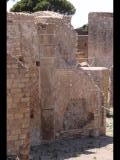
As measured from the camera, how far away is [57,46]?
50.4ft

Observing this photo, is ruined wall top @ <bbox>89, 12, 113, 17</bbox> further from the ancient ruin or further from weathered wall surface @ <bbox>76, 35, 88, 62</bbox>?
the ancient ruin

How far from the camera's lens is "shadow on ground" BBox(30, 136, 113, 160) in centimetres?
1234

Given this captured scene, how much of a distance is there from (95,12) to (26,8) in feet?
71.5

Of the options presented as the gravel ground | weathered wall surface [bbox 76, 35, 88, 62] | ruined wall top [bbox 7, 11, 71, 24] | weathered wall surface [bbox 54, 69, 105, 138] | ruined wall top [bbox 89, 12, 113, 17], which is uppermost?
ruined wall top [bbox 89, 12, 113, 17]

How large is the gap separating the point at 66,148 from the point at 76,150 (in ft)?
1.10

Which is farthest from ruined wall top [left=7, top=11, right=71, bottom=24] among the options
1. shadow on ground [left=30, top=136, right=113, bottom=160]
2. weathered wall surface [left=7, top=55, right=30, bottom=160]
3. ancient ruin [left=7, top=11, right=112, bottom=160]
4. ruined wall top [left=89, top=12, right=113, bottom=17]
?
ruined wall top [left=89, top=12, right=113, bottom=17]

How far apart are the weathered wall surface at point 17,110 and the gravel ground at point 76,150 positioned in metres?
3.51

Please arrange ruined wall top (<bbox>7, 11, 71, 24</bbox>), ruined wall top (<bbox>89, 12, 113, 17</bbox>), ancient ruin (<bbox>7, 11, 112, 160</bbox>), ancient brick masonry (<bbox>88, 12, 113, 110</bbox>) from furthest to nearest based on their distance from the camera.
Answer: ruined wall top (<bbox>89, 12, 113, 17</bbox>), ancient brick masonry (<bbox>88, 12, 113, 110</bbox>), ancient ruin (<bbox>7, 11, 112, 160</bbox>), ruined wall top (<bbox>7, 11, 71, 24</bbox>)

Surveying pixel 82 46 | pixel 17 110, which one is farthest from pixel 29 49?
pixel 82 46

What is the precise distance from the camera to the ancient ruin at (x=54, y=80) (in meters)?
13.9

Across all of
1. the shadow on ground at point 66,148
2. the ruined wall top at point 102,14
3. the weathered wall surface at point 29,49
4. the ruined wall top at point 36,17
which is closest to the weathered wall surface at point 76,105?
the shadow on ground at point 66,148

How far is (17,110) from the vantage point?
8.43 m

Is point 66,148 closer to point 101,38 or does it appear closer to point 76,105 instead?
point 76,105

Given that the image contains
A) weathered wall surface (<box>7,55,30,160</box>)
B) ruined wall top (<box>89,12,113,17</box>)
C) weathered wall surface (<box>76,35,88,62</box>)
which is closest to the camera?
weathered wall surface (<box>7,55,30,160</box>)
